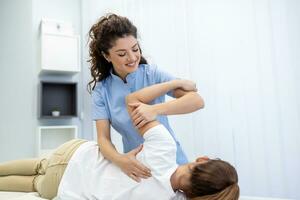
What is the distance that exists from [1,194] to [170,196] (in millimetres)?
1328

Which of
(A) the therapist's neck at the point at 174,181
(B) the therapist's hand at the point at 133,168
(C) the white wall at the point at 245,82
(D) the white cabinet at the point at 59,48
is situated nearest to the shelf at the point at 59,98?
(D) the white cabinet at the point at 59,48

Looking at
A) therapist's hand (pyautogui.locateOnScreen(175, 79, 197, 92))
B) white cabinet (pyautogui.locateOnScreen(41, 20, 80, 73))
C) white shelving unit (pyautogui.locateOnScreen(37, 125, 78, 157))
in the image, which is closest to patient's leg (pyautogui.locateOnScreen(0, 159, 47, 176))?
white shelving unit (pyautogui.locateOnScreen(37, 125, 78, 157))

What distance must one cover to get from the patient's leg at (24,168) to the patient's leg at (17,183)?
1.2 inches

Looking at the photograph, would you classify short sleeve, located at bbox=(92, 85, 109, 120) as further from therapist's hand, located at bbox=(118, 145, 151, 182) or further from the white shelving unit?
the white shelving unit

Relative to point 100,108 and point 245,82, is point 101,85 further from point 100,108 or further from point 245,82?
point 245,82

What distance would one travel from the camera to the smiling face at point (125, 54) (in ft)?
3.92

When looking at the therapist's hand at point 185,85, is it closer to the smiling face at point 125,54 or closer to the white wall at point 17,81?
the smiling face at point 125,54

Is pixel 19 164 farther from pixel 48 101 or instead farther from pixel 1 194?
pixel 48 101

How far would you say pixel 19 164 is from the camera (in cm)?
208

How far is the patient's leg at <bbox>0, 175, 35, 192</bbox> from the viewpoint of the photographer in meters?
1.97

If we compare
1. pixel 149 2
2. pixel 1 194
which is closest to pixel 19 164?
pixel 1 194

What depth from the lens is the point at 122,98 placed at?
133cm

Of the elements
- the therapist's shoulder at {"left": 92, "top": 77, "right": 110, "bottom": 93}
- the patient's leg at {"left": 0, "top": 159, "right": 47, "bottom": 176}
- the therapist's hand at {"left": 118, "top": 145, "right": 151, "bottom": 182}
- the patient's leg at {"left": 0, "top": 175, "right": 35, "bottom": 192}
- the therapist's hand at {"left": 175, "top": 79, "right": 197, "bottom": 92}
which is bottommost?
the patient's leg at {"left": 0, "top": 175, "right": 35, "bottom": 192}

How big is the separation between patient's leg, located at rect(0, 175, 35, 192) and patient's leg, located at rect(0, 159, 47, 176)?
0.03 m
